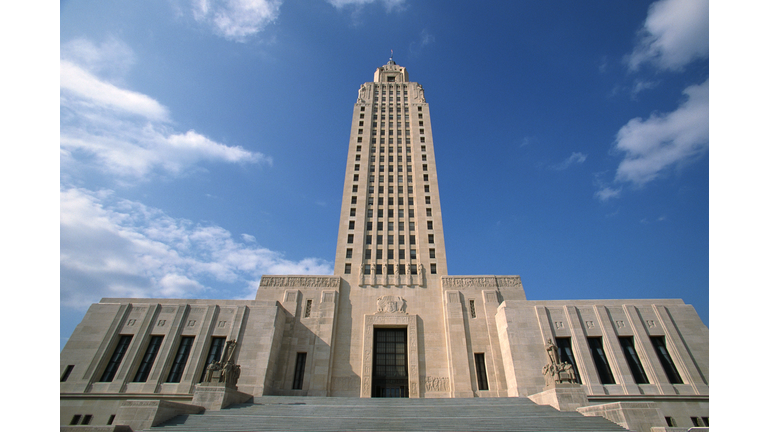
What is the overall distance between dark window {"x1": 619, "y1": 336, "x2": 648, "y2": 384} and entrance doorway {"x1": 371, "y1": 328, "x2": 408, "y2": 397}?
1788cm

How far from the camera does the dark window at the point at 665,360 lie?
25734 mm

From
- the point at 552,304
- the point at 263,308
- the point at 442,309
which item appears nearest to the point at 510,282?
the point at 552,304

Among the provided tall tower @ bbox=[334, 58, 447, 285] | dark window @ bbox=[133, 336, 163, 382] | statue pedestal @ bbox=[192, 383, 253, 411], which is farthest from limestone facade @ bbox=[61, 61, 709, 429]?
statue pedestal @ bbox=[192, 383, 253, 411]

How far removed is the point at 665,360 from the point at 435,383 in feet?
59.6

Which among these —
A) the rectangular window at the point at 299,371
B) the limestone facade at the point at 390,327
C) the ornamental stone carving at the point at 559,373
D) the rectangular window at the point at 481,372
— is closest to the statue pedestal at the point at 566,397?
the limestone facade at the point at 390,327

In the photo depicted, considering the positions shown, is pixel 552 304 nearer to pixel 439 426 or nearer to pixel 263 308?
pixel 439 426

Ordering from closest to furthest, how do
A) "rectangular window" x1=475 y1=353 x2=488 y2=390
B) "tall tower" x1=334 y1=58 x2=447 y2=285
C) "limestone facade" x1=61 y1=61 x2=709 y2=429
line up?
"limestone facade" x1=61 y1=61 x2=709 y2=429 → "rectangular window" x1=475 y1=353 x2=488 y2=390 → "tall tower" x1=334 y1=58 x2=447 y2=285

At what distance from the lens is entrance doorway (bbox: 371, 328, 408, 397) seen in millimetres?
29805

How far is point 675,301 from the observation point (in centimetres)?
2919

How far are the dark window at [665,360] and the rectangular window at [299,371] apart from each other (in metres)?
28.9

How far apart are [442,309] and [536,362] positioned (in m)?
9.42

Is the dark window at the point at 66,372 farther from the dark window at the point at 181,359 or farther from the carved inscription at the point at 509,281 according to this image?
the carved inscription at the point at 509,281

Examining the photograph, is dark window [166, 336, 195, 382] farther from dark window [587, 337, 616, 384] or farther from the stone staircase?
dark window [587, 337, 616, 384]

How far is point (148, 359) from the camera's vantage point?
89.6 feet
